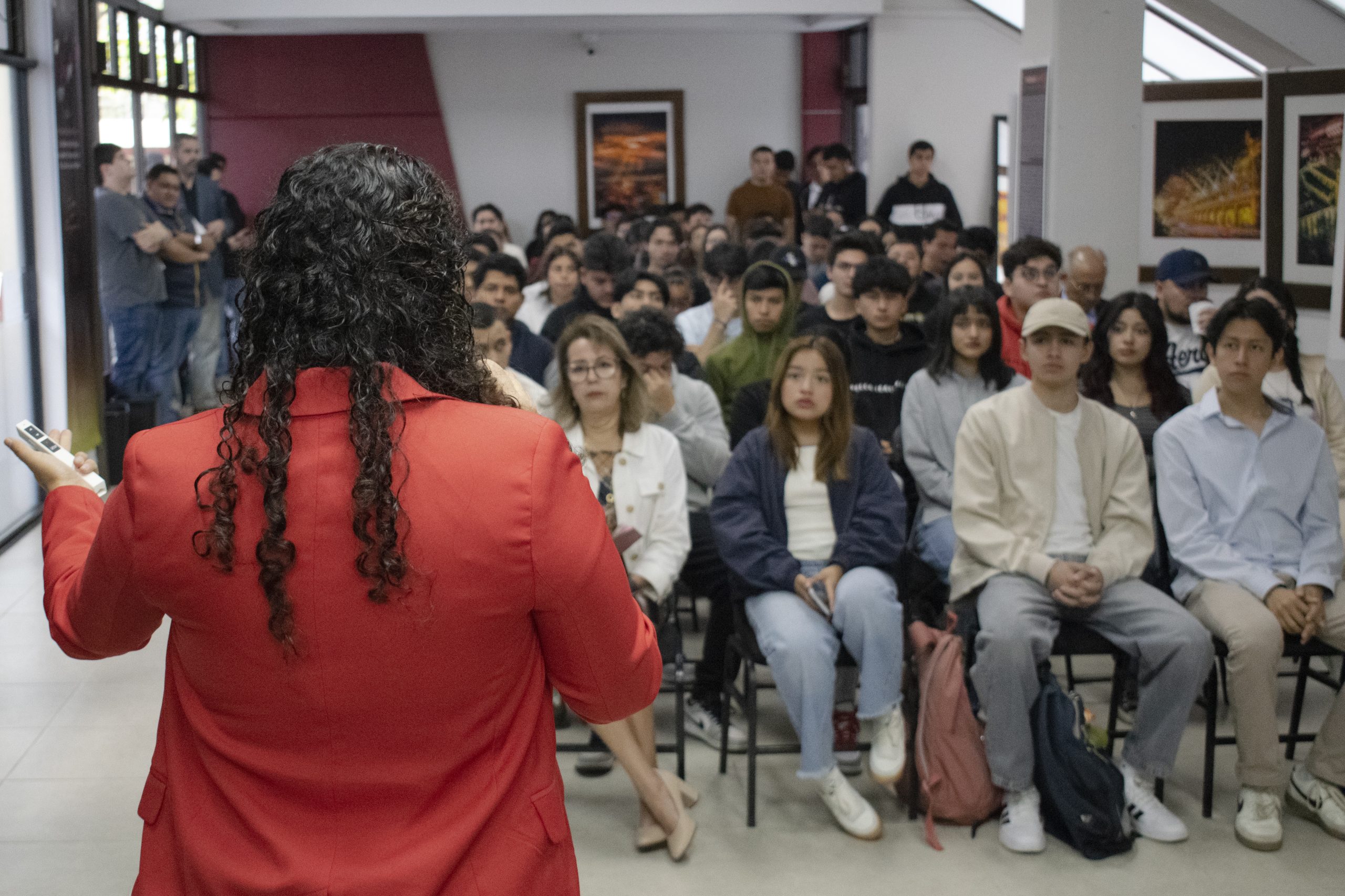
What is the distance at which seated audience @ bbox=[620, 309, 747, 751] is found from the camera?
13.6 feet

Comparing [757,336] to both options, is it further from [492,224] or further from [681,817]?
[492,224]

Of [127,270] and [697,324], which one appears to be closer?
[697,324]

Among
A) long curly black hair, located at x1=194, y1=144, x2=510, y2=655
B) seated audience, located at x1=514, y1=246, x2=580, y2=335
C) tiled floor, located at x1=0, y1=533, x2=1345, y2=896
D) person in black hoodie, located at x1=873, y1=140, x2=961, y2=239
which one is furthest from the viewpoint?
person in black hoodie, located at x1=873, y1=140, x2=961, y2=239

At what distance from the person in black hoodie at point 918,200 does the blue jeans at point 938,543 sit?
7.28m

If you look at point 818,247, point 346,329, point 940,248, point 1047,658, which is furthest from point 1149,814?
point 818,247

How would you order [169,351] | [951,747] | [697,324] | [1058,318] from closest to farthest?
1. [951,747]
2. [1058,318]
3. [697,324]
4. [169,351]

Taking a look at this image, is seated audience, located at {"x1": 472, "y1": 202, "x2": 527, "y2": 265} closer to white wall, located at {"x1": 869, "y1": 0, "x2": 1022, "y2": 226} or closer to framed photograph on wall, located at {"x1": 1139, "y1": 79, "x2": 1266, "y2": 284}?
white wall, located at {"x1": 869, "y1": 0, "x2": 1022, "y2": 226}

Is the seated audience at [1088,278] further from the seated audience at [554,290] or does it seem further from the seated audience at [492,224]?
the seated audience at [492,224]

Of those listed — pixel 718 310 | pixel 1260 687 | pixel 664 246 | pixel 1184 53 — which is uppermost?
pixel 1184 53

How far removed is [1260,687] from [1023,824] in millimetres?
710

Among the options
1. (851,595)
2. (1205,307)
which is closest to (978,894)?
(851,595)

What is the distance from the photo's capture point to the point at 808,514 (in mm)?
3775

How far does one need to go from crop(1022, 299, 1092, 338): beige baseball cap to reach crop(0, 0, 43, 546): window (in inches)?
183

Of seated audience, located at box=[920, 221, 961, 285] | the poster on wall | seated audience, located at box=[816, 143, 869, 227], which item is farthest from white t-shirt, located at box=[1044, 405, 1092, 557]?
seated audience, located at box=[816, 143, 869, 227]
